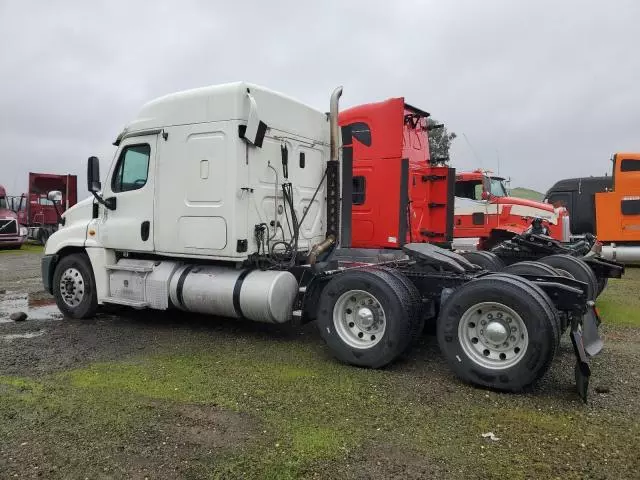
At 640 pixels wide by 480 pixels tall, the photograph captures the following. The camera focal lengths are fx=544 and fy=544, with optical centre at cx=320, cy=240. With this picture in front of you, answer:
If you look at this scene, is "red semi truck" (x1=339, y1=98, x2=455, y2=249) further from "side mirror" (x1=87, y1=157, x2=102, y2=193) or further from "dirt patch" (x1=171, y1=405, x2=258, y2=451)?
"dirt patch" (x1=171, y1=405, x2=258, y2=451)

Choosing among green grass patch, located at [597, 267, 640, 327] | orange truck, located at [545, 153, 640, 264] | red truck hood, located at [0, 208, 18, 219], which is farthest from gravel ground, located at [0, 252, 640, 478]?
red truck hood, located at [0, 208, 18, 219]

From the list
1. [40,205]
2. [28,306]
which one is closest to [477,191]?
[28,306]

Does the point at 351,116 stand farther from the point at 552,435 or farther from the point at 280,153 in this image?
the point at 552,435

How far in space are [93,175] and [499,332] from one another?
5.60 m

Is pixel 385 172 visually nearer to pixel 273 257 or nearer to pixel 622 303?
pixel 273 257

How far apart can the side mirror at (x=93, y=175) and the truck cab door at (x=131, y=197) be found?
0.78 feet

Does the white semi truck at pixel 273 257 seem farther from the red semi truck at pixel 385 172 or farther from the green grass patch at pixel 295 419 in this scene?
the red semi truck at pixel 385 172

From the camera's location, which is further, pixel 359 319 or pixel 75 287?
pixel 75 287

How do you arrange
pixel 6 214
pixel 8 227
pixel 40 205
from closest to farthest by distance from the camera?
1. pixel 8 227
2. pixel 6 214
3. pixel 40 205

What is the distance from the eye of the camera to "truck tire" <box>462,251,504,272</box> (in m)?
7.74

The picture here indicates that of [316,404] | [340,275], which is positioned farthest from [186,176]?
[316,404]

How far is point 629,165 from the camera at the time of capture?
48.6ft

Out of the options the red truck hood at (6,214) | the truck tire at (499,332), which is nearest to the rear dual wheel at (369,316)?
the truck tire at (499,332)

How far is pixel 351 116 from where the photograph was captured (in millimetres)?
8789
